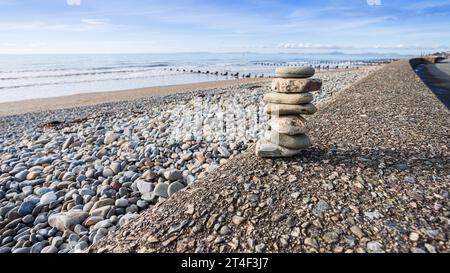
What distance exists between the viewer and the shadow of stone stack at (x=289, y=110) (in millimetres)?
3873

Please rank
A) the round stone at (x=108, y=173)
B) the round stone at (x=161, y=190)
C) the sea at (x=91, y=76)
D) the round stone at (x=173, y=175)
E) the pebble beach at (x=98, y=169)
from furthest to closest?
the sea at (x=91, y=76), the round stone at (x=108, y=173), the round stone at (x=173, y=175), the round stone at (x=161, y=190), the pebble beach at (x=98, y=169)

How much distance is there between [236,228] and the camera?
2762 mm

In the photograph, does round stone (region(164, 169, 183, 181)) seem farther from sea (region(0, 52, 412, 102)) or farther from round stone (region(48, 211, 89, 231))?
sea (region(0, 52, 412, 102))

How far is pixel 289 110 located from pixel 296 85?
1.31 ft

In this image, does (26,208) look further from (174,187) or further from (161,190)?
(174,187)

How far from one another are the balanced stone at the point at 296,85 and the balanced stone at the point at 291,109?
0.24 meters

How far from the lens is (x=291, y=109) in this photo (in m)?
4.04

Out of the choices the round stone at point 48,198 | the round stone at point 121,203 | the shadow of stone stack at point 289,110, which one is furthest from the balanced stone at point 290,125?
the round stone at point 48,198

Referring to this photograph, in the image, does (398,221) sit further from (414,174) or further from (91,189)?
(91,189)

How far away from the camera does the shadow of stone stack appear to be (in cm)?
387

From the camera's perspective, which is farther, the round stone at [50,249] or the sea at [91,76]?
the sea at [91,76]

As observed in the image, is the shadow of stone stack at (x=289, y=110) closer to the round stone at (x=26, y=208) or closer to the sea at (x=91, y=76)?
the round stone at (x=26, y=208)

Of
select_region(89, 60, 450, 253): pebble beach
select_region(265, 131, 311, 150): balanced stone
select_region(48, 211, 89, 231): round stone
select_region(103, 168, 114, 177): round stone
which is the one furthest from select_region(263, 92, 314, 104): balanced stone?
select_region(103, 168, 114, 177): round stone
